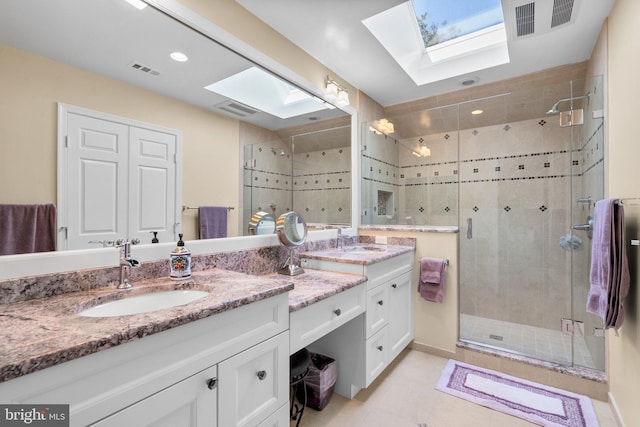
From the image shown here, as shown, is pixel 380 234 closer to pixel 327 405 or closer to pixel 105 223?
pixel 327 405

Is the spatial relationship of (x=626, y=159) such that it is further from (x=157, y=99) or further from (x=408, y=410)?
(x=157, y=99)

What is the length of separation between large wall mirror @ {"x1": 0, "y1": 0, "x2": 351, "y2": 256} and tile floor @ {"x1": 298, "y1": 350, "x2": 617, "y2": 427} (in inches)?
47.6

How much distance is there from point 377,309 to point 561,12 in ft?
7.23

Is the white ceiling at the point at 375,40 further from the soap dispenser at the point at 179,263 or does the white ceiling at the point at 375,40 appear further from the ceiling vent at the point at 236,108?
the soap dispenser at the point at 179,263

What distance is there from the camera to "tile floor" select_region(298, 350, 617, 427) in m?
1.70

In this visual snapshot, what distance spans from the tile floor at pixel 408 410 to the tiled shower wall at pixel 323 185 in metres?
1.27

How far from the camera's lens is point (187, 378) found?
2.89 feet

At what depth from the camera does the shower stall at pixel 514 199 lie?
2197mm

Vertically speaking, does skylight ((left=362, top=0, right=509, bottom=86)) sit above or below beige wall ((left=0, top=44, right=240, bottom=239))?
above

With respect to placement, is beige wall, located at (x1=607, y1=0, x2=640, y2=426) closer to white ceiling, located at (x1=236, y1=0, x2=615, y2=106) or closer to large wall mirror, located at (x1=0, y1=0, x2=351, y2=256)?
white ceiling, located at (x1=236, y1=0, x2=615, y2=106)

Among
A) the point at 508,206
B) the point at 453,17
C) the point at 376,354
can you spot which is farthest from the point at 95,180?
the point at 508,206

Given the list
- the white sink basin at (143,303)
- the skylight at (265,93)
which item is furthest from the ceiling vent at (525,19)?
the white sink basin at (143,303)

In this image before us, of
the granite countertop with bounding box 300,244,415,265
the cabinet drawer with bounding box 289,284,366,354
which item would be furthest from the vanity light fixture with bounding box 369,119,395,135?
the cabinet drawer with bounding box 289,284,366,354

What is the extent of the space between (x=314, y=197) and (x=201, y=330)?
166 cm
